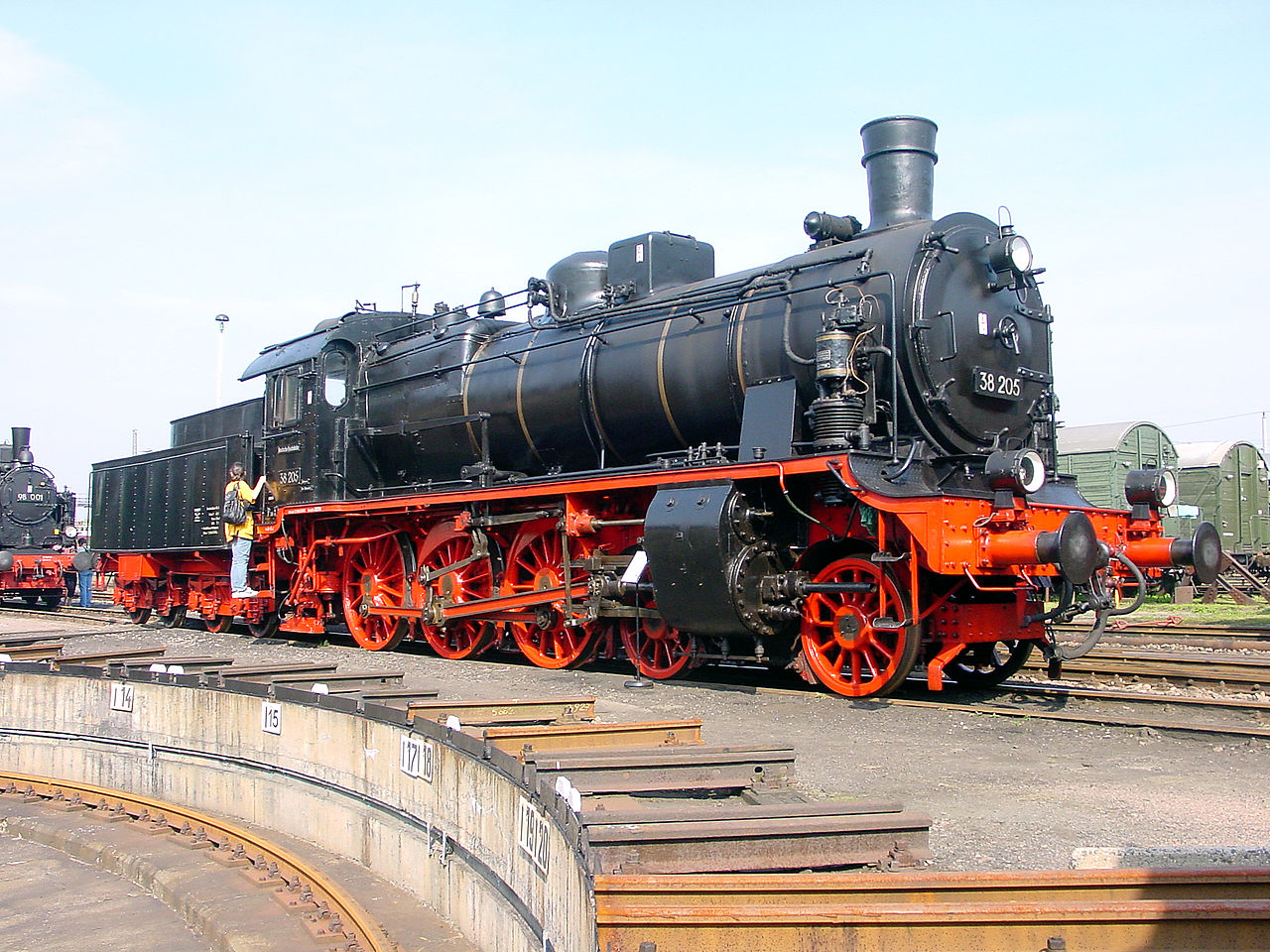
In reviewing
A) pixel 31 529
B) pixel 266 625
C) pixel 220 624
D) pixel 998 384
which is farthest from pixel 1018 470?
pixel 31 529

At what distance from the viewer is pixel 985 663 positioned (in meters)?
10.0

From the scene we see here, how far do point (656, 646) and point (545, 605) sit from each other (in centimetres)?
142

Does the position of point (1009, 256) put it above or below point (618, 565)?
above

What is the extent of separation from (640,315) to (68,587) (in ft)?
74.8

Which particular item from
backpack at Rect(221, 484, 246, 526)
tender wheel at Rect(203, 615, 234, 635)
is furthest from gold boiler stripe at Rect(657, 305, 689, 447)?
tender wheel at Rect(203, 615, 234, 635)

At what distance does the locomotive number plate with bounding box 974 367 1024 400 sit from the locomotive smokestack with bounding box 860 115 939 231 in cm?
158

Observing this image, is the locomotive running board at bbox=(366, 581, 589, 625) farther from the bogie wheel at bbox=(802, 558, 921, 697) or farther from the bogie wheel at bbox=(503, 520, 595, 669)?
the bogie wheel at bbox=(802, 558, 921, 697)

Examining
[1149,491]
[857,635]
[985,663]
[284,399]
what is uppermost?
[284,399]

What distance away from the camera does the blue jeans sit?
587 inches

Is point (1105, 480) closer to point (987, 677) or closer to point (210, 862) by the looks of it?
point (987, 677)

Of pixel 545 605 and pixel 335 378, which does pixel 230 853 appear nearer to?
pixel 545 605

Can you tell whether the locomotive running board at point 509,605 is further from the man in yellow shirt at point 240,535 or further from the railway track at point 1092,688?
the man in yellow shirt at point 240,535

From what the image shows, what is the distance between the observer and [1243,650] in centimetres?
1301

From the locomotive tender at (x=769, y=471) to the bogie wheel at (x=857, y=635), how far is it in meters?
0.03
